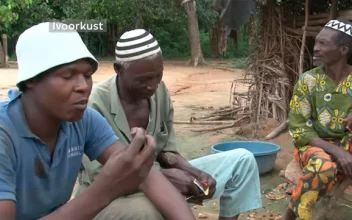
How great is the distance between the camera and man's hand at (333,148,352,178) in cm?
321

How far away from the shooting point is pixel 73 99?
1.67 metres

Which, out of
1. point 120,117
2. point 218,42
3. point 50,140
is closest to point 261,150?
point 120,117

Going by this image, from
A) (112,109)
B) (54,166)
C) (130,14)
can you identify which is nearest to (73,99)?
(54,166)

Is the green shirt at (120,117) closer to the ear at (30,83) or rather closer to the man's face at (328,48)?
the ear at (30,83)

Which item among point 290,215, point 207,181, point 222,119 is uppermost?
point 207,181

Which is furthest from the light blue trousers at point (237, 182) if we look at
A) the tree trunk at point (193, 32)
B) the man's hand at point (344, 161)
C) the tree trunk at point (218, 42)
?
the tree trunk at point (218, 42)

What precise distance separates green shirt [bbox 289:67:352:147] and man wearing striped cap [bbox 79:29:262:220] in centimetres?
91

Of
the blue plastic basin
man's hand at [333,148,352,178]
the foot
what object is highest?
man's hand at [333,148,352,178]

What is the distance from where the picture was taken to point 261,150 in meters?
5.48

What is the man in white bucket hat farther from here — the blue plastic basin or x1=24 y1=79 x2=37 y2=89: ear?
the blue plastic basin

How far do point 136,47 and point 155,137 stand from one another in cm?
50

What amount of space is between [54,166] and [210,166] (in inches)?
43.5

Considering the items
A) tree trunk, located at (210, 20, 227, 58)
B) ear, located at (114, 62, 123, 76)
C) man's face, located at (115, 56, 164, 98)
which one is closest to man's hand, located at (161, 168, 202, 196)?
man's face, located at (115, 56, 164, 98)

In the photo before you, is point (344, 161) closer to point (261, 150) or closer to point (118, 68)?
point (118, 68)
